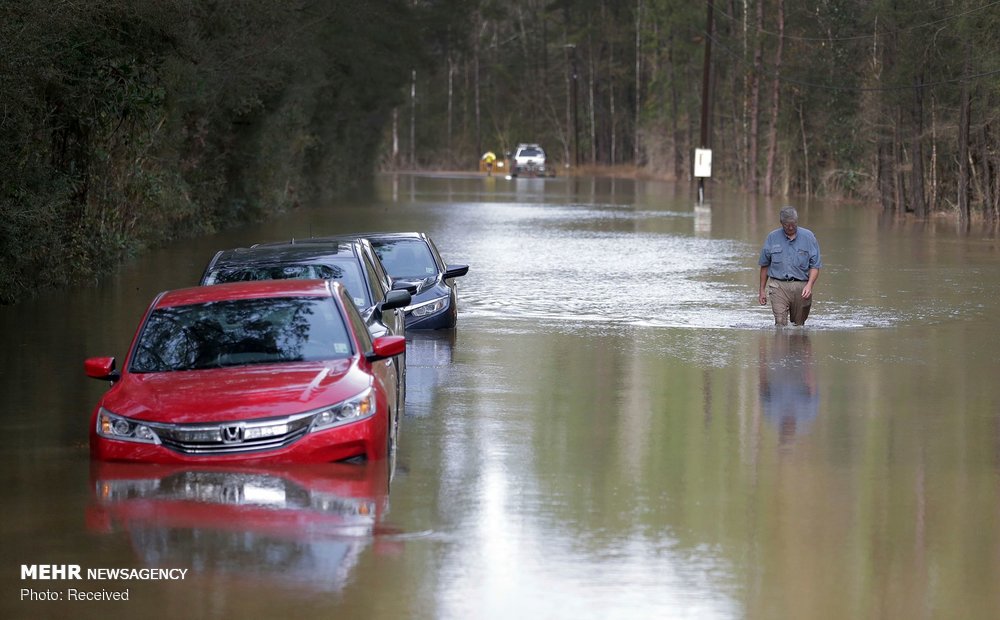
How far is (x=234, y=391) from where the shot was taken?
1024cm

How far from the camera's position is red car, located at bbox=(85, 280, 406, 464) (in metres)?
9.99

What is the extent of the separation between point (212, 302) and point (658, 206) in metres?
47.4

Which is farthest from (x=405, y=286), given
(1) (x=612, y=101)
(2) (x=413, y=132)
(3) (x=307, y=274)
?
(2) (x=413, y=132)

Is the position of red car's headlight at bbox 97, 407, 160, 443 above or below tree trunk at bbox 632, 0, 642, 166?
below

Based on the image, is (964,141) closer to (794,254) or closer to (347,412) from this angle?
(794,254)

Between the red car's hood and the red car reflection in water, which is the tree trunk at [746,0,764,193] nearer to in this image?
the red car's hood

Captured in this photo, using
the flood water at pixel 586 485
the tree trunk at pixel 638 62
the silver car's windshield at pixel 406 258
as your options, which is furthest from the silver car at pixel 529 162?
the silver car's windshield at pixel 406 258

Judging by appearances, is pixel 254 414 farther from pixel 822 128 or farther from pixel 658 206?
pixel 822 128

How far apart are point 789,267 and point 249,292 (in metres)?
8.55

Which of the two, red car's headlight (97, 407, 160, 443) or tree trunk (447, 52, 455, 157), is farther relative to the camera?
tree trunk (447, 52, 455, 157)

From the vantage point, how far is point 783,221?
18.1 meters

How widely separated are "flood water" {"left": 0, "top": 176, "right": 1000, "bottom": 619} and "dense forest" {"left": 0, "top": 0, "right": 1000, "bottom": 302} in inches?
119

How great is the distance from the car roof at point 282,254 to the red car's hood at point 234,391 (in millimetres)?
3545

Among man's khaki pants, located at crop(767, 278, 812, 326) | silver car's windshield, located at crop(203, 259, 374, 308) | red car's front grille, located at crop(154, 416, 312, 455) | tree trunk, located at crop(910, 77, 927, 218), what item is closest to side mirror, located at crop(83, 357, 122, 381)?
red car's front grille, located at crop(154, 416, 312, 455)
